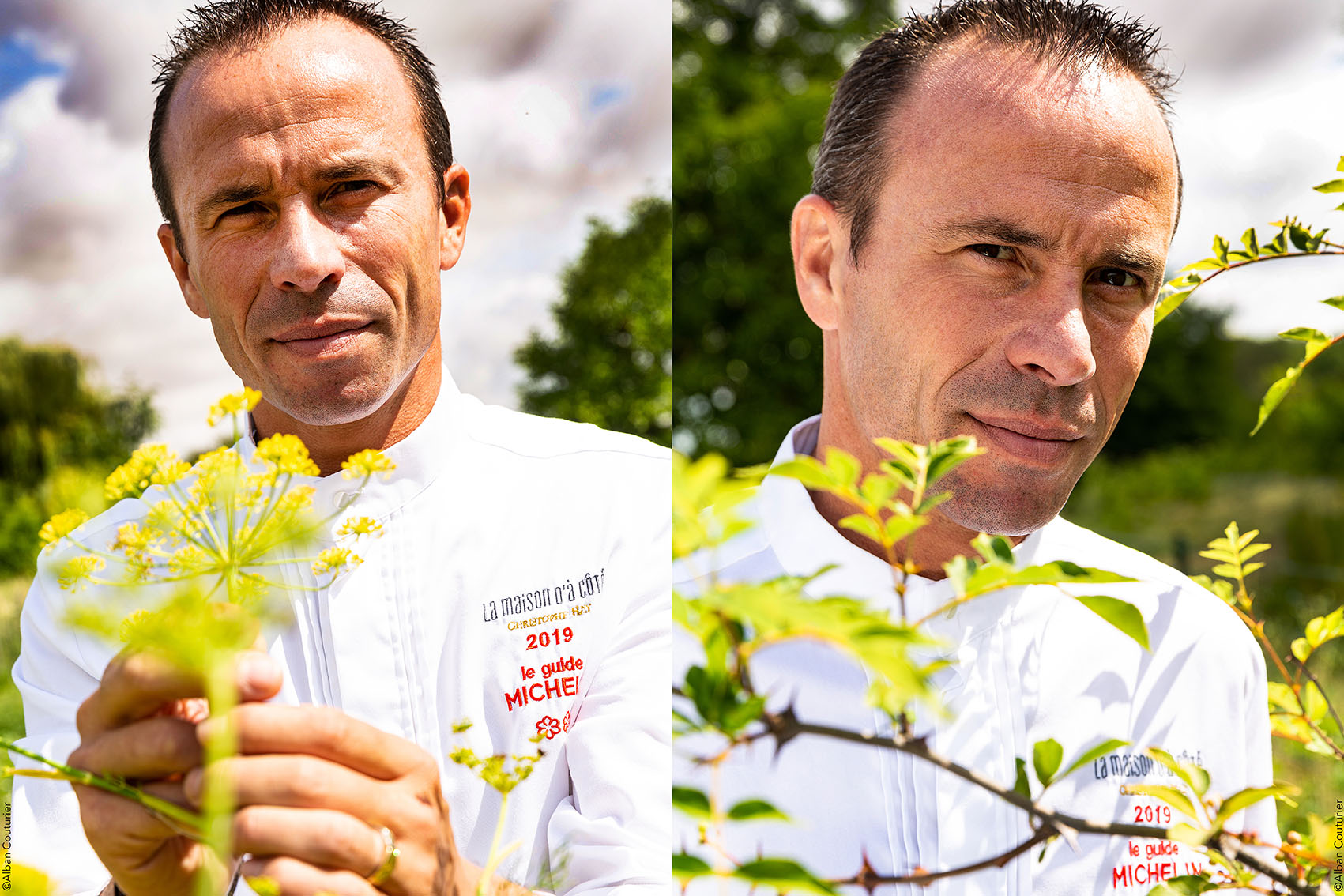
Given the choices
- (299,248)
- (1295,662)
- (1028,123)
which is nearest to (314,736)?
(299,248)

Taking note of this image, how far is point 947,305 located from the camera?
117 cm

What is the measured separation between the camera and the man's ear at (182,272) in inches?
40.4

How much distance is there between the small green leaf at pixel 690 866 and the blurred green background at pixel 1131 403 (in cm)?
91

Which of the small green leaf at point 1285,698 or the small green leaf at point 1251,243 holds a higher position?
the small green leaf at point 1251,243

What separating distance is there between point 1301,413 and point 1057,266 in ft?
6.67

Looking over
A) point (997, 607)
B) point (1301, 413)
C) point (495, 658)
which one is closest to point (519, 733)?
point (495, 658)

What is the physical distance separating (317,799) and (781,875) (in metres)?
0.38

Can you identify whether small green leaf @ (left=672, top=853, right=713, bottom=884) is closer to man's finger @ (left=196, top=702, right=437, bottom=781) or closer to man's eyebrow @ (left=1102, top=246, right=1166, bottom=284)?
man's finger @ (left=196, top=702, right=437, bottom=781)

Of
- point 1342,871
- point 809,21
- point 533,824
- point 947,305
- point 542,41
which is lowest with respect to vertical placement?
point 1342,871

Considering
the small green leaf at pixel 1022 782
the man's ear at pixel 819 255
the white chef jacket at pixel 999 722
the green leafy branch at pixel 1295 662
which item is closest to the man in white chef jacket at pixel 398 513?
the white chef jacket at pixel 999 722

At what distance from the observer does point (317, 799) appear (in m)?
0.75

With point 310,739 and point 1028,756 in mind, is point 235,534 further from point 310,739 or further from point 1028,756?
point 1028,756

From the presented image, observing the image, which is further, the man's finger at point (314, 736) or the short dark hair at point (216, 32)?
the short dark hair at point (216, 32)

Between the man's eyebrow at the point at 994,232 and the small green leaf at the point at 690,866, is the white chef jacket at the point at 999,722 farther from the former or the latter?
the small green leaf at the point at 690,866
